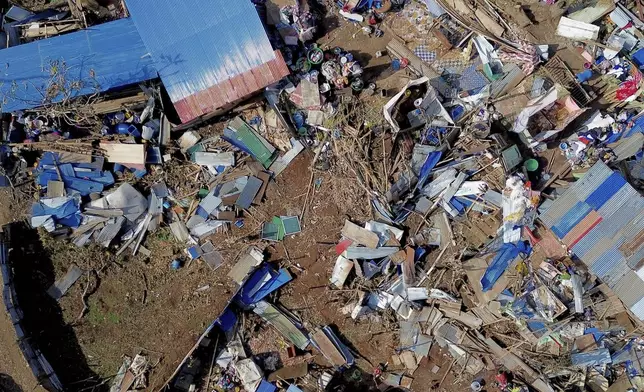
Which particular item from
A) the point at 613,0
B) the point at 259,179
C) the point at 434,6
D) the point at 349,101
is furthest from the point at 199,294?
the point at 613,0

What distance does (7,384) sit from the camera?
1373cm

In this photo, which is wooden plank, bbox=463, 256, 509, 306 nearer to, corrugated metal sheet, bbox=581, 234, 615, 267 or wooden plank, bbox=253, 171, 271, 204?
corrugated metal sheet, bbox=581, 234, 615, 267

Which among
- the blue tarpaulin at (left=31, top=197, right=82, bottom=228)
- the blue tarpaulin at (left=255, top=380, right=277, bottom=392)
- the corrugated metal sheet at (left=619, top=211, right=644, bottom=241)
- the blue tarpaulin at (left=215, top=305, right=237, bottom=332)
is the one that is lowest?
the blue tarpaulin at (left=255, top=380, right=277, bottom=392)

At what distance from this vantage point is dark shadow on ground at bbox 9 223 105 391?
46.2ft

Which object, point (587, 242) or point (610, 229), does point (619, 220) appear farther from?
point (587, 242)

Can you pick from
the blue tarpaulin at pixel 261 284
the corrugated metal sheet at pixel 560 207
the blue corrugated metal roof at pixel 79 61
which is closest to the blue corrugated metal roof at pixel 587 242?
the corrugated metal sheet at pixel 560 207

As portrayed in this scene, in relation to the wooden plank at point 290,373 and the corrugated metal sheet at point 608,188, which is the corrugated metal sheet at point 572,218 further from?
the wooden plank at point 290,373

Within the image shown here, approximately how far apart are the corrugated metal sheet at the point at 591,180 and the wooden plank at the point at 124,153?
10474mm

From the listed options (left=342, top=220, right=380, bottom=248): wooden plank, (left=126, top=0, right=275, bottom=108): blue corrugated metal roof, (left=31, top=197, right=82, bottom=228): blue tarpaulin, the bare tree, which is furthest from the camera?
(left=342, top=220, right=380, bottom=248): wooden plank

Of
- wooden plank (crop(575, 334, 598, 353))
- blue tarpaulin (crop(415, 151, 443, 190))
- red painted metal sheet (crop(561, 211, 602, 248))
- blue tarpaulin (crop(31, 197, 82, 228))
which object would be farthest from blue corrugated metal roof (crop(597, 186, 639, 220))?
blue tarpaulin (crop(31, 197, 82, 228))

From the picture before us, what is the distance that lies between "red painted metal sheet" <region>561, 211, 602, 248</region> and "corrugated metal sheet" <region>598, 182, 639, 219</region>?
0.16 m

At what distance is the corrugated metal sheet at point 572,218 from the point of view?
519 inches

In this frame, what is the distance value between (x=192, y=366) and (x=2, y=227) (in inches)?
229

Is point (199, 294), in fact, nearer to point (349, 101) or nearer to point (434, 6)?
point (349, 101)
